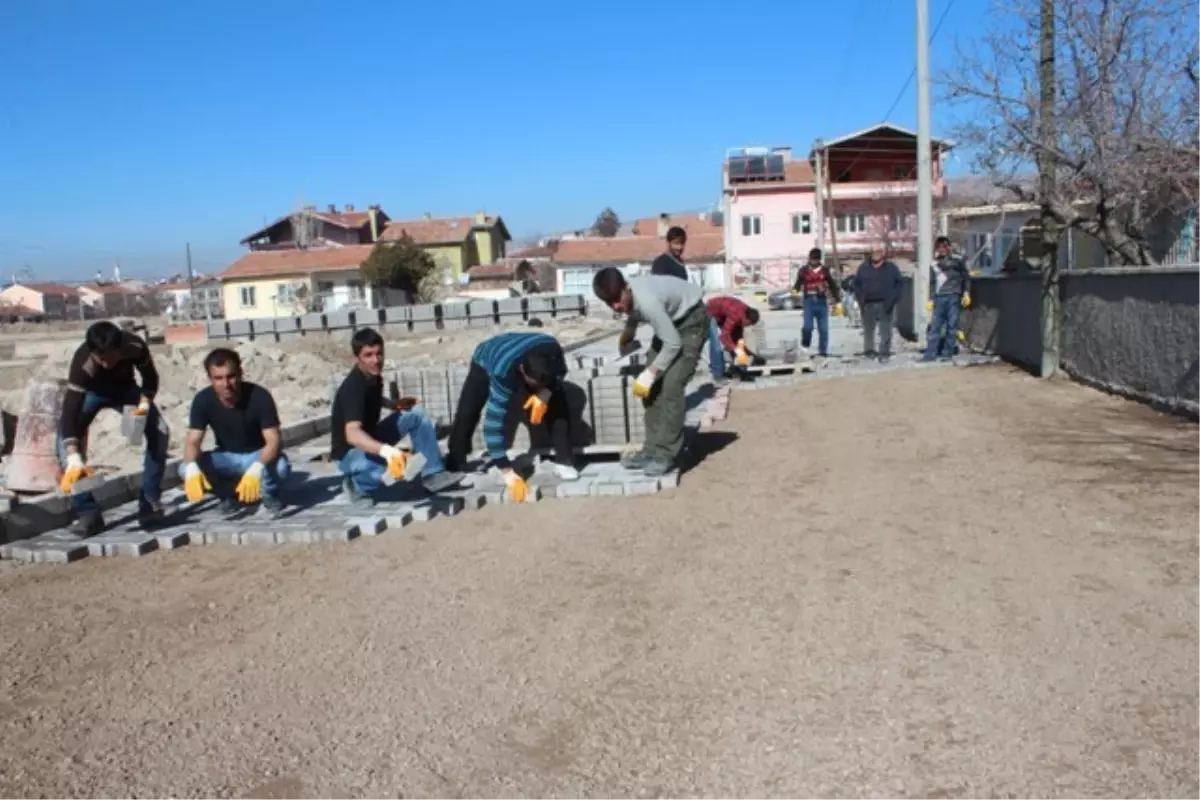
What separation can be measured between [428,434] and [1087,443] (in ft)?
15.5

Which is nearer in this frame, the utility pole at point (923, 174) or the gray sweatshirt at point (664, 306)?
the gray sweatshirt at point (664, 306)

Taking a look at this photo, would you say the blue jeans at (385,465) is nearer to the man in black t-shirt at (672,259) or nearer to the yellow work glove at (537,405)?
the yellow work glove at (537,405)

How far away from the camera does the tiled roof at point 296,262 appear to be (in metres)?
59.0

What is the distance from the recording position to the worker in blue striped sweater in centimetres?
684

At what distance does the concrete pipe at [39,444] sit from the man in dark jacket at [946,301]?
1052cm

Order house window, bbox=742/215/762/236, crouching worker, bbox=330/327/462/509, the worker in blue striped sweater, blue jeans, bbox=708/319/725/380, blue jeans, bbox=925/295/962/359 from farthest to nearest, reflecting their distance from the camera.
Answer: house window, bbox=742/215/762/236, blue jeans, bbox=925/295/962/359, blue jeans, bbox=708/319/725/380, the worker in blue striped sweater, crouching worker, bbox=330/327/462/509

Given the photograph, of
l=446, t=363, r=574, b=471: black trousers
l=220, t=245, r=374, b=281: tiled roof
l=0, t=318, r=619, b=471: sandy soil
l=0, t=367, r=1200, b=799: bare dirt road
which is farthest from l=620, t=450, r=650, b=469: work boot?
l=220, t=245, r=374, b=281: tiled roof

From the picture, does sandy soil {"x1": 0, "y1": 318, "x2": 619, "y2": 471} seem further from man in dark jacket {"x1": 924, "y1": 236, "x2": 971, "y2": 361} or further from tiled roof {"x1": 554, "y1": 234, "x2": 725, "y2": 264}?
tiled roof {"x1": 554, "y1": 234, "x2": 725, "y2": 264}

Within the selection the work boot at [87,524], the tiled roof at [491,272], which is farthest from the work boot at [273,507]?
the tiled roof at [491,272]

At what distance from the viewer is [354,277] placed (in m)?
58.2

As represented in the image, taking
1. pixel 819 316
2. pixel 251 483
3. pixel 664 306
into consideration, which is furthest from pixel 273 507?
pixel 819 316

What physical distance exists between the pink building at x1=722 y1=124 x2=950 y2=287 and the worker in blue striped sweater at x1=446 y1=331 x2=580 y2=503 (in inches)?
1749

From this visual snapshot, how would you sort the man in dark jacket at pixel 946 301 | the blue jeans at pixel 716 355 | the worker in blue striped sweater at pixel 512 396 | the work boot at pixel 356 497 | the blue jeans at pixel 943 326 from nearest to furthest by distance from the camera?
the work boot at pixel 356 497 → the worker in blue striped sweater at pixel 512 396 → the blue jeans at pixel 716 355 → the man in dark jacket at pixel 946 301 → the blue jeans at pixel 943 326

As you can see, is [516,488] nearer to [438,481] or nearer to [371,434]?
[438,481]
